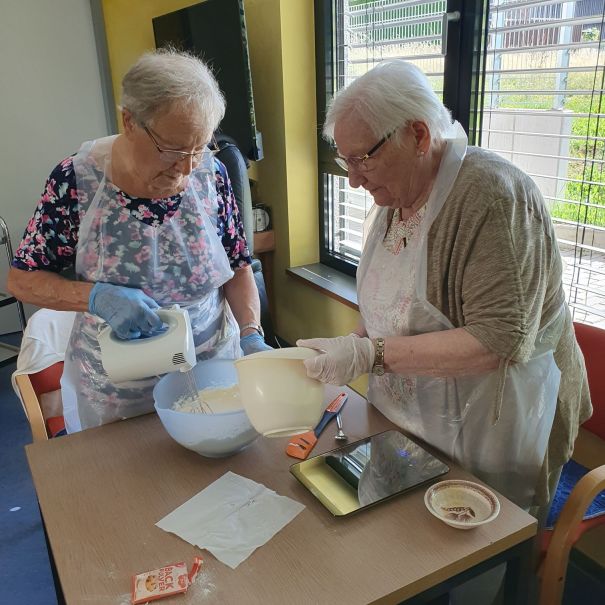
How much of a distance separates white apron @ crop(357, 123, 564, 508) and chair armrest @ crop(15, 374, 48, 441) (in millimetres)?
994

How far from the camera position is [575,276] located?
1833 millimetres

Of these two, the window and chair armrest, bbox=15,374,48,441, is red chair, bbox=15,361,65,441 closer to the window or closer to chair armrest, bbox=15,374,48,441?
chair armrest, bbox=15,374,48,441

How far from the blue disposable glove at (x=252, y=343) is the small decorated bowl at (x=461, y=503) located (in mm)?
554

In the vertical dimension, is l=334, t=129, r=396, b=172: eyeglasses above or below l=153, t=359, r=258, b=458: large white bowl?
above

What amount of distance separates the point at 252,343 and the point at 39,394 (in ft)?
2.74

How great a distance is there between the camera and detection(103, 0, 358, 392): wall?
2.77 metres

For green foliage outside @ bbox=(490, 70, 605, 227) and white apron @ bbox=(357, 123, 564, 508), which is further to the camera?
green foliage outside @ bbox=(490, 70, 605, 227)

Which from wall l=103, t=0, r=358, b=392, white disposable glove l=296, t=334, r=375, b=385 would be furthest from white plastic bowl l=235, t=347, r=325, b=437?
wall l=103, t=0, r=358, b=392

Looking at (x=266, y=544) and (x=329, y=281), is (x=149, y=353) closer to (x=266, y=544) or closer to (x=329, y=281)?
(x=266, y=544)

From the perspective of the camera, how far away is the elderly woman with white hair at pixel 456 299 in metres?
1.04

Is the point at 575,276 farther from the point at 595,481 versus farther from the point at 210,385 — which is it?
the point at 210,385

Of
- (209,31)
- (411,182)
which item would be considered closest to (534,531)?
(411,182)

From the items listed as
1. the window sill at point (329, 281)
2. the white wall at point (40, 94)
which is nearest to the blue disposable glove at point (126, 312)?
the window sill at point (329, 281)

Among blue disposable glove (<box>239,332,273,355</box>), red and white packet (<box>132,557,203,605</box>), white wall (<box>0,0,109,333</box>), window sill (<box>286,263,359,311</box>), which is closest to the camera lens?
red and white packet (<box>132,557,203,605</box>)
